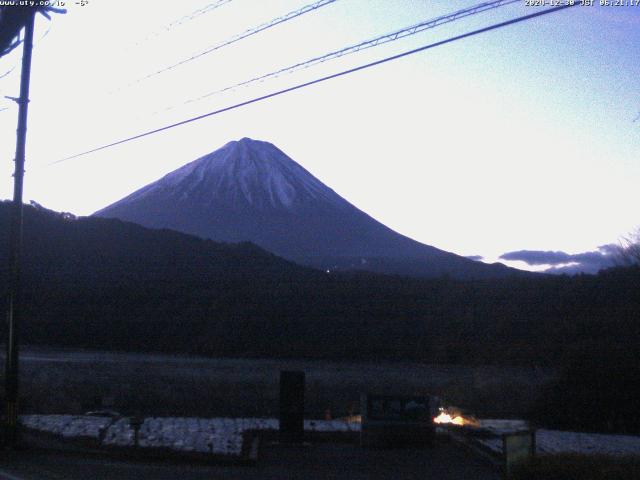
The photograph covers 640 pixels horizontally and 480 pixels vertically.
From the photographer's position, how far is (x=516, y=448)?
11.8 meters

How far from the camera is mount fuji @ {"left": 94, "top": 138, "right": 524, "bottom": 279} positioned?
10350 cm

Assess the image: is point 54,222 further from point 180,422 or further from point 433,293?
point 180,422

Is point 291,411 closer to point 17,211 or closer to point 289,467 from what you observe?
point 289,467

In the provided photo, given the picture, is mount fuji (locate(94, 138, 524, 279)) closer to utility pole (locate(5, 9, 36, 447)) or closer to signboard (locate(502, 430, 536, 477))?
utility pole (locate(5, 9, 36, 447))

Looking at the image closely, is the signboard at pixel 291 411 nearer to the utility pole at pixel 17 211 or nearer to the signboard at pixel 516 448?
the utility pole at pixel 17 211

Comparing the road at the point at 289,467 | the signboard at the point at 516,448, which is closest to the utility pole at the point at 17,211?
the road at the point at 289,467

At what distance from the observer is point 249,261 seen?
219 feet

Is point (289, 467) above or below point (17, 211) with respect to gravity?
below

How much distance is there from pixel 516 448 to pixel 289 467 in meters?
4.55

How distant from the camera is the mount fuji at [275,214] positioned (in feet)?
340

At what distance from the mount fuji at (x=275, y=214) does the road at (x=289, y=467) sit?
7822 cm

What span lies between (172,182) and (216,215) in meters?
17.6

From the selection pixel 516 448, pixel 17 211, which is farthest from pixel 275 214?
pixel 516 448

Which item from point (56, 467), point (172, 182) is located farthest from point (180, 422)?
point (172, 182)
